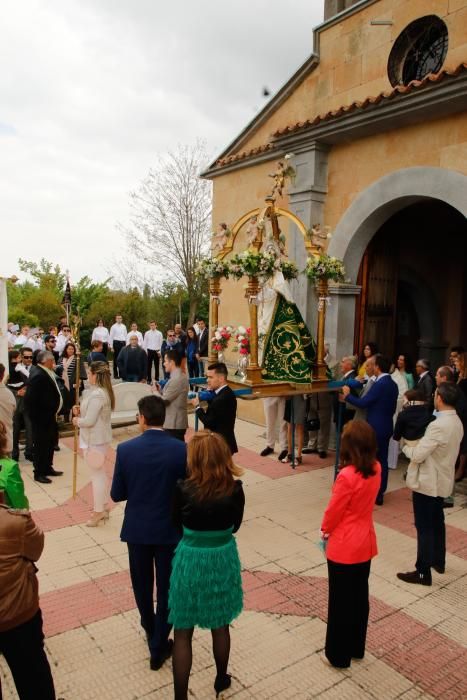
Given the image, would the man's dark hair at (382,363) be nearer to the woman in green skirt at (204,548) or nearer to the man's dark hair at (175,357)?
the man's dark hair at (175,357)

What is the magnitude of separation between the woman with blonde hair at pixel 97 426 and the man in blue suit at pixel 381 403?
3.09 meters

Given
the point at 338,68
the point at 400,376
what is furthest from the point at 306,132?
the point at 400,376

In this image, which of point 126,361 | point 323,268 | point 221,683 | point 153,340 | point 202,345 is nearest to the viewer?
point 221,683

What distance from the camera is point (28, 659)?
2.92 m

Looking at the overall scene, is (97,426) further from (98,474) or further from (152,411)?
(152,411)

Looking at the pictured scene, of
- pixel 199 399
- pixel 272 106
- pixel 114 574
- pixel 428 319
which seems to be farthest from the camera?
pixel 428 319

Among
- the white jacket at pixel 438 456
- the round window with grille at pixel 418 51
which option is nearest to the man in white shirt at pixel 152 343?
the round window with grille at pixel 418 51

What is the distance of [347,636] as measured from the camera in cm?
379

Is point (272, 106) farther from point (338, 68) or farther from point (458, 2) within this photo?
point (458, 2)

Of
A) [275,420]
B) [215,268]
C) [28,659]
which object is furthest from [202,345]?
[28,659]

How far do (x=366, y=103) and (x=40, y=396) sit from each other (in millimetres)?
6229

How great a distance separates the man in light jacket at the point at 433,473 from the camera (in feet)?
15.8

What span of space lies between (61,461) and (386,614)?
567 cm

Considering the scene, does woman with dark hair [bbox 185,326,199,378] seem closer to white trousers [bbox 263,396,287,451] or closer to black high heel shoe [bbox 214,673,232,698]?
white trousers [bbox 263,396,287,451]
